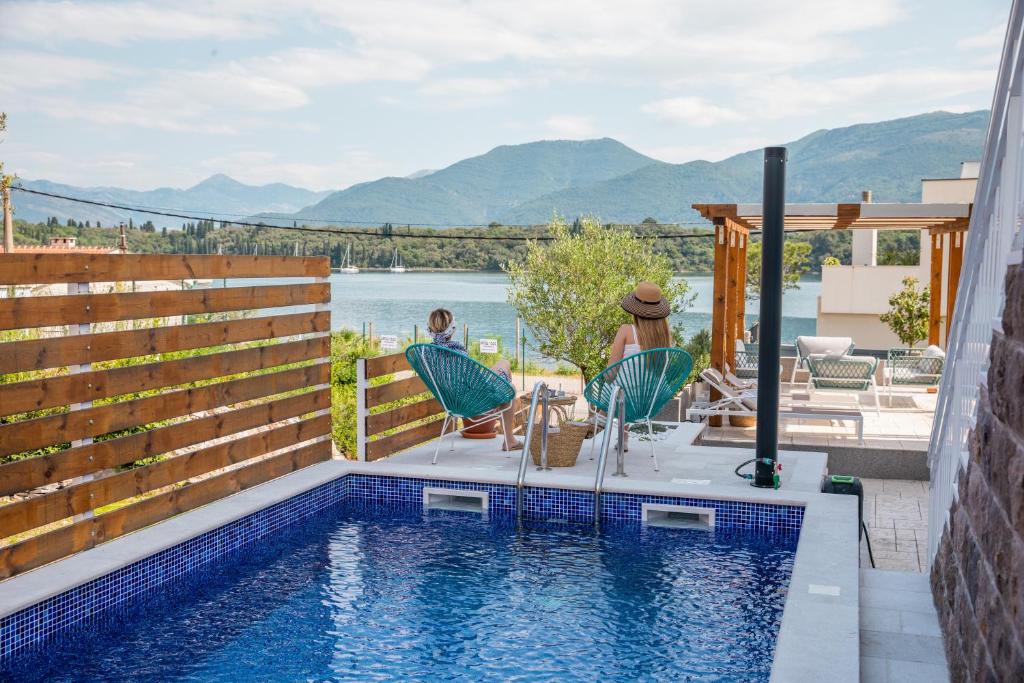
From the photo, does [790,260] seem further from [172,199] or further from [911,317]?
[172,199]

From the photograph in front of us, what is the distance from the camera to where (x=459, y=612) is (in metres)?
4.66

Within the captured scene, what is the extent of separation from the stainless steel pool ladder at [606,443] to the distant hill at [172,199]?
171ft

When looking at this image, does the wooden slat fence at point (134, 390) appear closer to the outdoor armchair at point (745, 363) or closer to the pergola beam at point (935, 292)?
the outdoor armchair at point (745, 363)

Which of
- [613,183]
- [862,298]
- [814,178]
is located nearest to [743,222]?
[862,298]

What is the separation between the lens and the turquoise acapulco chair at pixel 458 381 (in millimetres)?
6691

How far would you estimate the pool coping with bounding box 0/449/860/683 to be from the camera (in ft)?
11.3

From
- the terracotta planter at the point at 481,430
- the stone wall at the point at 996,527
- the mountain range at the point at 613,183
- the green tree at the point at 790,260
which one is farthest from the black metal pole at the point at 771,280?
the mountain range at the point at 613,183

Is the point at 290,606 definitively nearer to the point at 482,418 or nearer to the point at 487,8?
the point at 482,418

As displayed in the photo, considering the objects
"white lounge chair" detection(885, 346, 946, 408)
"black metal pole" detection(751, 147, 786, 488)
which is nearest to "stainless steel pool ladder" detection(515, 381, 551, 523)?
"black metal pole" detection(751, 147, 786, 488)

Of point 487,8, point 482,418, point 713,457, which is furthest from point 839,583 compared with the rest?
point 487,8

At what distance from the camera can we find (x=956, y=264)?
44.3 feet

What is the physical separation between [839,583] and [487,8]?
8467 cm

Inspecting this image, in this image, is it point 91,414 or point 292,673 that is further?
point 91,414

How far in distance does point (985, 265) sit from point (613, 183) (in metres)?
94.1
